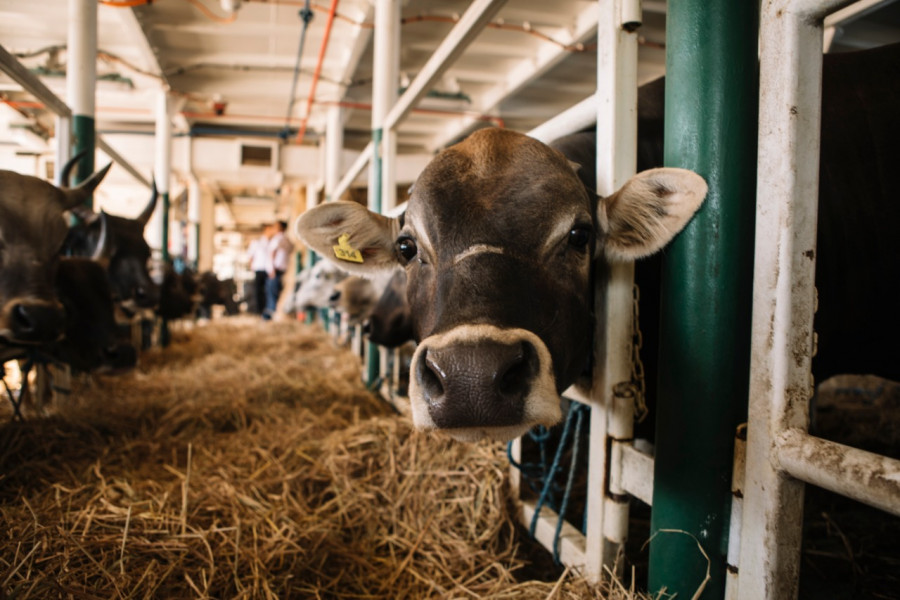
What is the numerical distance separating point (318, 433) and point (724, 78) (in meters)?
2.92

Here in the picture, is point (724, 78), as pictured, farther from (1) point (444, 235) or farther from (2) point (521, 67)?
(2) point (521, 67)

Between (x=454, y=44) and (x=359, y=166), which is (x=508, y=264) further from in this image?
(x=359, y=166)

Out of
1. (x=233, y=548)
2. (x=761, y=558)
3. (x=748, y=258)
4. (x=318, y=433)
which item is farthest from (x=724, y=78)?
(x=318, y=433)

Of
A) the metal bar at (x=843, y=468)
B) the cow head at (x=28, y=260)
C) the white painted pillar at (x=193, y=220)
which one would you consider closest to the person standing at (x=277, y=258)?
the white painted pillar at (x=193, y=220)

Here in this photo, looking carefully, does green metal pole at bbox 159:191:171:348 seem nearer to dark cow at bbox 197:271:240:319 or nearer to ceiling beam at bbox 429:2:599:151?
dark cow at bbox 197:271:240:319

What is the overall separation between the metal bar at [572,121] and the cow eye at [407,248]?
667mm

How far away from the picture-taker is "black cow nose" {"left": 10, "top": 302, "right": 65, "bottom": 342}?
2.60 metres

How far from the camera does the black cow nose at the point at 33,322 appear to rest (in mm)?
2600

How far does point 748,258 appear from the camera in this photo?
1.32m

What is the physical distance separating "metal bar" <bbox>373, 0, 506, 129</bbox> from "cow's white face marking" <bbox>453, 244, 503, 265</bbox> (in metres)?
1.05

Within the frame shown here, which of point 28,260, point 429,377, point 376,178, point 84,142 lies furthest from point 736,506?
point 84,142

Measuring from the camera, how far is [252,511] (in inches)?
89.0

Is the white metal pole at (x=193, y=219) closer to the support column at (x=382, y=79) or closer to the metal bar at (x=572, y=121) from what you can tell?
the support column at (x=382, y=79)

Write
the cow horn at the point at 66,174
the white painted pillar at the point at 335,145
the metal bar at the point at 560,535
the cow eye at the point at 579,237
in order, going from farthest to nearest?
the white painted pillar at the point at 335,145, the cow horn at the point at 66,174, the metal bar at the point at 560,535, the cow eye at the point at 579,237
